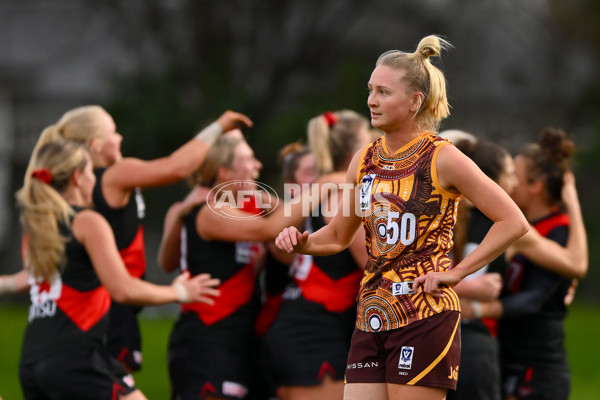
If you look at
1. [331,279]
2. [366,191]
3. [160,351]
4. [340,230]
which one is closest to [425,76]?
[366,191]

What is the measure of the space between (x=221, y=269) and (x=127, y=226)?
2.02ft

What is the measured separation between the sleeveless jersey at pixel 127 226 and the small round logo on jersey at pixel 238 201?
483 millimetres

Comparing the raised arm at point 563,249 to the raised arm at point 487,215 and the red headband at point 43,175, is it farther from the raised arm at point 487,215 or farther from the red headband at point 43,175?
the red headband at point 43,175

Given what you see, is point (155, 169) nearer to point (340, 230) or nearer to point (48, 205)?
point (48, 205)

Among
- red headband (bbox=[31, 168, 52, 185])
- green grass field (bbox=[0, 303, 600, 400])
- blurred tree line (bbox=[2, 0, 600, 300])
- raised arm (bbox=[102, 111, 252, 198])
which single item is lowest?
green grass field (bbox=[0, 303, 600, 400])

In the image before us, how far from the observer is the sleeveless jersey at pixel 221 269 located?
5141 millimetres

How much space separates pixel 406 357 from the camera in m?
3.43

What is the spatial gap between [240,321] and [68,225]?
1243mm

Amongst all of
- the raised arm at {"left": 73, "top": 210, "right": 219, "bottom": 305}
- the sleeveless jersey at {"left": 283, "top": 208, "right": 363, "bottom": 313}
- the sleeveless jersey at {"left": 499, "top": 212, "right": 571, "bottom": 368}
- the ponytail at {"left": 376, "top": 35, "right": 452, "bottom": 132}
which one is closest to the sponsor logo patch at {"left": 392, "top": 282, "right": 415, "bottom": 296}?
the ponytail at {"left": 376, "top": 35, "right": 452, "bottom": 132}

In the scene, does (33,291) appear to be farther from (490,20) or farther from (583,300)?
(490,20)

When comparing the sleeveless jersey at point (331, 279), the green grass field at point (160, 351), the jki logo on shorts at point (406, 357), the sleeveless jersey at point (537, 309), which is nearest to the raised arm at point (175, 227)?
the sleeveless jersey at point (331, 279)

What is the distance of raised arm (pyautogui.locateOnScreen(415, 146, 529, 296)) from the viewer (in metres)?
3.36

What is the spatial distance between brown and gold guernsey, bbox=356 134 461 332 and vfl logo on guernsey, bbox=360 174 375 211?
0.06ft

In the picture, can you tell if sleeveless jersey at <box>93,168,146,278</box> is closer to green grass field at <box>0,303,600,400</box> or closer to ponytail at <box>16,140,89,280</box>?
ponytail at <box>16,140,89,280</box>
